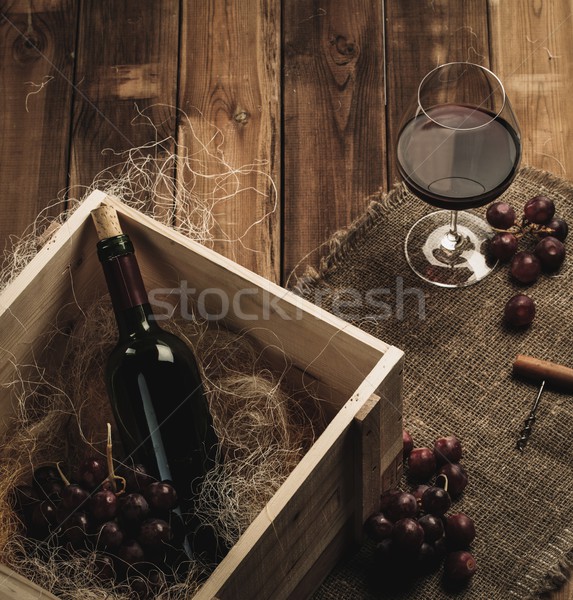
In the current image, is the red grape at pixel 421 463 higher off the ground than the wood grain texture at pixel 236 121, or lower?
lower

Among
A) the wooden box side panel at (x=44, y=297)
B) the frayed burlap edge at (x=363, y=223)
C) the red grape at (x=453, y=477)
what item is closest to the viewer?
the wooden box side panel at (x=44, y=297)

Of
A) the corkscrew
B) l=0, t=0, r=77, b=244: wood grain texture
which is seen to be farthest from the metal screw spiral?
l=0, t=0, r=77, b=244: wood grain texture

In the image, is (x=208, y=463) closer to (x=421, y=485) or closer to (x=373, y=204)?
(x=421, y=485)

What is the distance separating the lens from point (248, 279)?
3.80 ft

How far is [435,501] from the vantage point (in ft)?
4.05

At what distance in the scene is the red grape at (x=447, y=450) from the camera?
132 cm

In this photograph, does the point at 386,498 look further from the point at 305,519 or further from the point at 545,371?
the point at 545,371

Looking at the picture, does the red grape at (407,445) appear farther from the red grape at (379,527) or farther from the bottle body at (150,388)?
the bottle body at (150,388)

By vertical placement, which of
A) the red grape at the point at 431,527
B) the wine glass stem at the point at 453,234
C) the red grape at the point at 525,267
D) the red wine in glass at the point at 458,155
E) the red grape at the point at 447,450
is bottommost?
the red grape at the point at 431,527

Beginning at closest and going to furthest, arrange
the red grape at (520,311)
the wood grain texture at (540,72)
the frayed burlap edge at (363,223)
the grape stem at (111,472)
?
the grape stem at (111,472) < the red grape at (520,311) < the frayed burlap edge at (363,223) < the wood grain texture at (540,72)

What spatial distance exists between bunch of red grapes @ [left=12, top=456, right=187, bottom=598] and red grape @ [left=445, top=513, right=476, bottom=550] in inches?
15.1

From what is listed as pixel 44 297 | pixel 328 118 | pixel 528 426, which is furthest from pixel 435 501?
pixel 328 118

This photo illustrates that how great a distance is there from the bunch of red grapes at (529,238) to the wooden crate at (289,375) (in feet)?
1.38

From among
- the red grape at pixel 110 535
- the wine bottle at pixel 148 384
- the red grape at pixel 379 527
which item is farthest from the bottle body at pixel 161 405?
the red grape at pixel 379 527
